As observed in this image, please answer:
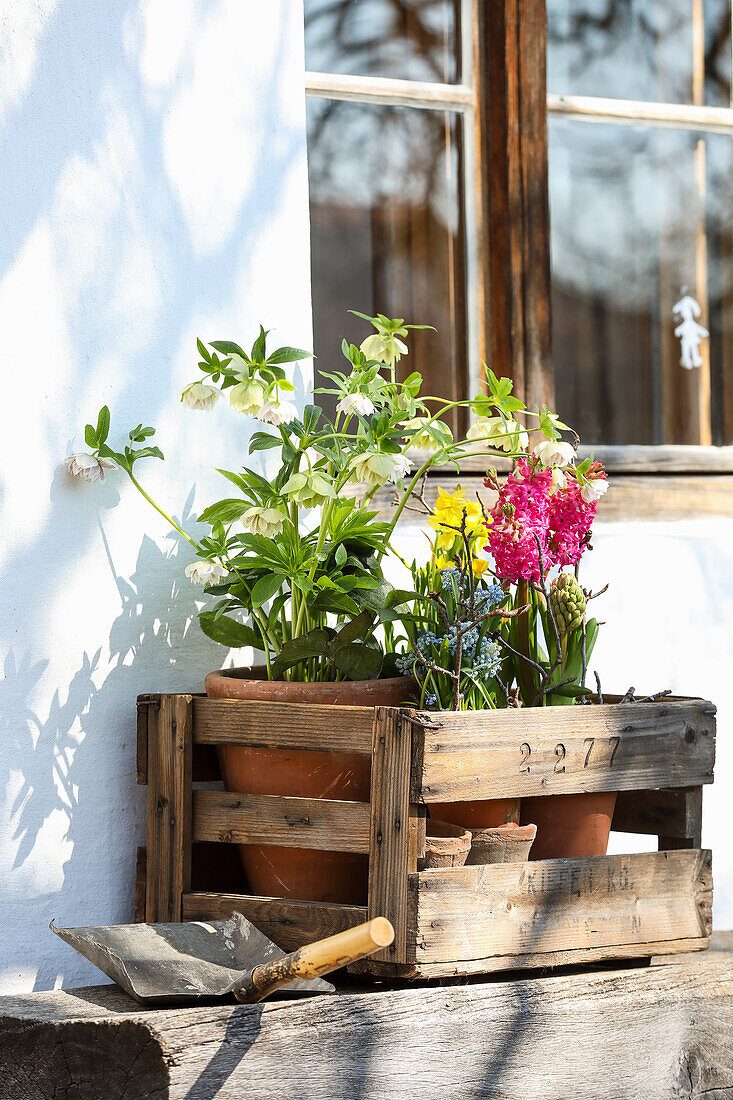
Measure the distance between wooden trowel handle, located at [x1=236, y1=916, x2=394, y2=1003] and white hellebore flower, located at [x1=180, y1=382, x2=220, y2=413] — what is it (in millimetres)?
765

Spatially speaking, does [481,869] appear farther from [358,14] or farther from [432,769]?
[358,14]

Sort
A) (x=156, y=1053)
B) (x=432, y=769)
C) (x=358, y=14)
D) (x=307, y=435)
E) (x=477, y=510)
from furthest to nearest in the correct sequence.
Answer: (x=358, y=14) < (x=477, y=510) < (x=307, y=435) < (x=432, y=769) < (x=156, y=1053)

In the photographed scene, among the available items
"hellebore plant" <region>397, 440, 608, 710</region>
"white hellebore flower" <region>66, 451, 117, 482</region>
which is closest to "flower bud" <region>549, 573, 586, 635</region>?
"hellebore plant" <region>397, 440, 608, 710</region>

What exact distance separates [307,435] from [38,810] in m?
0.65

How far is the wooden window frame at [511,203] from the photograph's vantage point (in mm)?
2348

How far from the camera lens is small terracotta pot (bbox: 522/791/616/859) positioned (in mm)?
1749

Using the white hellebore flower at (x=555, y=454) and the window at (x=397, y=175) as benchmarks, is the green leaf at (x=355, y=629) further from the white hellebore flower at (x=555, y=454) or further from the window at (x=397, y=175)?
the window at (x=397, y=175)

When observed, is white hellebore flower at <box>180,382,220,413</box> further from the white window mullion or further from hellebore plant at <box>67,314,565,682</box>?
the white window mullion

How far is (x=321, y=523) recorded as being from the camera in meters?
1.80

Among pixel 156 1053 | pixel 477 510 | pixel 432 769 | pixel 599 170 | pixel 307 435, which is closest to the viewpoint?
pixel 156 1053

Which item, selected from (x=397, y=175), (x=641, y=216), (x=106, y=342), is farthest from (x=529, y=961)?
(x=641, y=216)

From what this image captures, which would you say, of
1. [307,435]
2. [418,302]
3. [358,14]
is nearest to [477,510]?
[307,435]

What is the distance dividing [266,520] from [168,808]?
43 centimetres

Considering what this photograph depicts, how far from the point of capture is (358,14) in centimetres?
238
